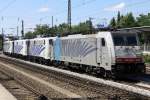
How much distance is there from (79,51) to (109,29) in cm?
594

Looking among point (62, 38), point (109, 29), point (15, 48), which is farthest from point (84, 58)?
point (15, 48)

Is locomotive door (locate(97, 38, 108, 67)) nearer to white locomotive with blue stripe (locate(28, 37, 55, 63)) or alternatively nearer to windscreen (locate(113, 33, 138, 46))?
windscreen (locate(113, 33, 138, 46))

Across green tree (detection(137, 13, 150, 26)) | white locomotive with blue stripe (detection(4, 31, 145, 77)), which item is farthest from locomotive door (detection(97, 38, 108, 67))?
green tree (detection(137, 13, 150, 26))

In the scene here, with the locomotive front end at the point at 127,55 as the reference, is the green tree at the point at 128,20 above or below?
above

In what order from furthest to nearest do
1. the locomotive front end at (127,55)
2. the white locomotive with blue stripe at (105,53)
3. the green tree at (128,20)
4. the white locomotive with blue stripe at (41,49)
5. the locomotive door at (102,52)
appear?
the green tree at (128,20)
the white locomotive with blue stripe at (41,49)
the locomotive door at (102,52)
the white locomotive with blue stripe at (105,53)
the locomotive front end at (127,55)

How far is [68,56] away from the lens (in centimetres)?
3466

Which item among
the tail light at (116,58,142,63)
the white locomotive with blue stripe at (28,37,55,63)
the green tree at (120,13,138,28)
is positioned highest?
the green tree at (120,13,138,28)

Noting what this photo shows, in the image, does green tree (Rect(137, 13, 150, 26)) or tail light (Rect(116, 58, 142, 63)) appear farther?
green tree (Rect(137, 13, 150, 26))

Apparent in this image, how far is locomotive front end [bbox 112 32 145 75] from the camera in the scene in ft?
79.9

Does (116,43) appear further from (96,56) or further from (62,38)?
(62,38)

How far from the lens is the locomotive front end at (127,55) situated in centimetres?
2434

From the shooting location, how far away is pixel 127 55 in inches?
971

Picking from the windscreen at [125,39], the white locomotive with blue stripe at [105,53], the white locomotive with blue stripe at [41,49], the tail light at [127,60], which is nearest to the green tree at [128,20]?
the white locomotive with blue stripe at [41,49]

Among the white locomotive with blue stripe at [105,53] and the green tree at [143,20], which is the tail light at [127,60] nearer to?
the white locomotive with blue stripe at [105,53]
